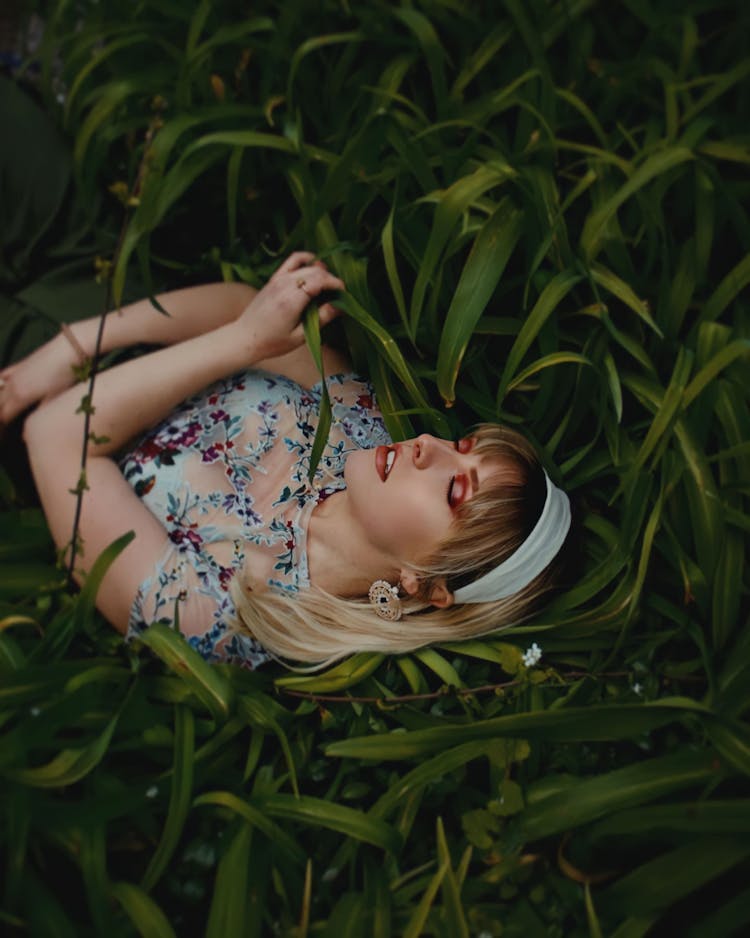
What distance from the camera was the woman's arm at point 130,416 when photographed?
145 centimetres

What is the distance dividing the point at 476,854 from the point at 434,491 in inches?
22.6

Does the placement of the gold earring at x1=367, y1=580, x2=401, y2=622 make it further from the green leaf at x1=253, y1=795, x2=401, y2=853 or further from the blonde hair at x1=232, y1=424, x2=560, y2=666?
the green leaf at x1=253, y1=795, x2=401, y2=853

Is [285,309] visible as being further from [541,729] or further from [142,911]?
[142,911]

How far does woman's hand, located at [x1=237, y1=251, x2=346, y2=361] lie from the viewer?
1.49 m

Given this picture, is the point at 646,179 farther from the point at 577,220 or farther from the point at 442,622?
the point at 442,622

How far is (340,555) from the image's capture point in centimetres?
144

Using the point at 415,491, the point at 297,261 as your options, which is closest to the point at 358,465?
the point at 415,491

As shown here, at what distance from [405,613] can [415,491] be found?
9.6 inches

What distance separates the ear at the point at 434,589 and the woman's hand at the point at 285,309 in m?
0.49

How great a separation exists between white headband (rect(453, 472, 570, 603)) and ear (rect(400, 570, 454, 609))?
2 cm

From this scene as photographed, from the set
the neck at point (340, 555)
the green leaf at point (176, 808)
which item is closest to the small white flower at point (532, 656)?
the neck at point (340, 555)

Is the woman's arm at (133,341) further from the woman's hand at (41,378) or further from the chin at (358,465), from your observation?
the chin at (358,465)

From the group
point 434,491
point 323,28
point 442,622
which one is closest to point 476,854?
point 442,622

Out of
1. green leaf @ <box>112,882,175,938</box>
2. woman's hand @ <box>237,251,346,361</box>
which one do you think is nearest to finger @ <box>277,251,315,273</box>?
woman's hand @ <box>237,251,346,361</box>
